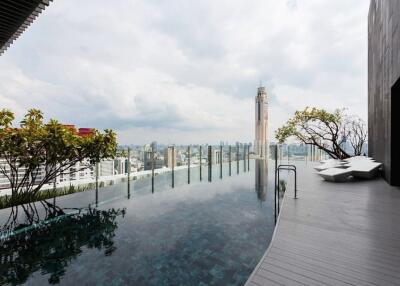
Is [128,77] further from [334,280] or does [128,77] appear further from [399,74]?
[334,280]

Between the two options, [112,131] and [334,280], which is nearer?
[334,280]

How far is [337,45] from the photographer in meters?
8.73

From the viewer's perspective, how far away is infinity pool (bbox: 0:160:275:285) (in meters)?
2.41

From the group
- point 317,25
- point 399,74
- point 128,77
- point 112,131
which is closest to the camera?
point 399,74

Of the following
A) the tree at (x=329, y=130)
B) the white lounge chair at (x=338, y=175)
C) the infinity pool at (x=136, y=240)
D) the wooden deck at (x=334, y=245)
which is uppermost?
the tree at (x=329, y=130)

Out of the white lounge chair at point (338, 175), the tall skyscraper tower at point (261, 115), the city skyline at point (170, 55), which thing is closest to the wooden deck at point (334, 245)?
the white lounge chair at point (338, 175)

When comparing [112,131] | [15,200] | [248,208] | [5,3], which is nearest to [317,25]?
[248,208]

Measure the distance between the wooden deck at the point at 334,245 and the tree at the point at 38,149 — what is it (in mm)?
5251

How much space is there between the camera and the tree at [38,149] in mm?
4609

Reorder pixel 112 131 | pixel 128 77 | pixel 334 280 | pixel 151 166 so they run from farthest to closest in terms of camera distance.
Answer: pixel 128 77 < pixel 151 166 < pixel 112 131 < pixel 334 280

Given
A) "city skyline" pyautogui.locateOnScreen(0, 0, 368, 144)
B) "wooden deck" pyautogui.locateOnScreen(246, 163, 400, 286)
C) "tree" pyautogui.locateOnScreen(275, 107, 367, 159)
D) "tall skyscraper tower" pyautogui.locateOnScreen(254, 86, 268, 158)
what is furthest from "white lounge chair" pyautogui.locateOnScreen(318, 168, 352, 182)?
"tall skyscraper tower" pyautogui.locateOnScreen(254, 86, 268, 158)

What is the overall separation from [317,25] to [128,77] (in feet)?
28.3

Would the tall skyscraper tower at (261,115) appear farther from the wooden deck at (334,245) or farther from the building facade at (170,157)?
the wooden deck at (334,245)

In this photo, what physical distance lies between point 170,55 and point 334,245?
346 inches
